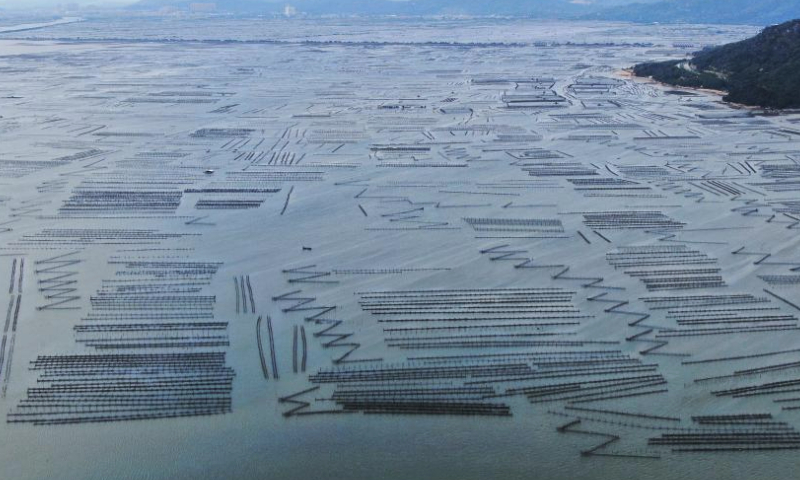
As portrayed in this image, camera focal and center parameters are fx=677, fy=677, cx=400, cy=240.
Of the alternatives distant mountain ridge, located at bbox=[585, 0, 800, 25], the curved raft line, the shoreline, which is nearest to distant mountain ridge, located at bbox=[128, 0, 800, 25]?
distant mountain ridge, located at bbox=[585, 0, 800, 25]

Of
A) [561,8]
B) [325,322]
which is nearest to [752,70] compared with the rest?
[325,322]

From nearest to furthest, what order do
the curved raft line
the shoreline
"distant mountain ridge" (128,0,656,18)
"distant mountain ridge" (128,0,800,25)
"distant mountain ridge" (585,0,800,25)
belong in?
1. the curved raft line
2. the shoreline
3. "distant mountain ridge" (585,0,800,25)
4. "distant mountain ridge" (128,0,800,25)
5. "distant mountain ridge" (128,0,656,18)

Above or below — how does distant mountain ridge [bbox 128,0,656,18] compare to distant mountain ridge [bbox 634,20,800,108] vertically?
above

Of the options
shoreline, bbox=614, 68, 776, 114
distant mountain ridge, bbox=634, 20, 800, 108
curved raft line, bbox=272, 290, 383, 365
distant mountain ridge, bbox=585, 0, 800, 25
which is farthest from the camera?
distant mountain ridge, bbox=585, 0, 800, 25

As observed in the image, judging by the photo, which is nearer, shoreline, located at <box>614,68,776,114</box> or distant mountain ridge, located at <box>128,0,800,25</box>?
shoreline, located at <box>614,68,776,114</box>

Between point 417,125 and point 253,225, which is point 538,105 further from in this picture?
point 253,225

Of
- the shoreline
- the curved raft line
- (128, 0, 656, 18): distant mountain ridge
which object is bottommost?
the curved raft line

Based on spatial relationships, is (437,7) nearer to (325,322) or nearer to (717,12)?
(717,12)

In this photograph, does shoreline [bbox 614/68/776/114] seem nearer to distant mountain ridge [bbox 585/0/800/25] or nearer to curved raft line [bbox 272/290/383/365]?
curved raft line [bbox 272/290/383/365]

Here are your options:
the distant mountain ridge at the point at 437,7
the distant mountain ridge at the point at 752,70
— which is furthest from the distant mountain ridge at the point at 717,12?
the distant mountain ridge at the point at 752,70

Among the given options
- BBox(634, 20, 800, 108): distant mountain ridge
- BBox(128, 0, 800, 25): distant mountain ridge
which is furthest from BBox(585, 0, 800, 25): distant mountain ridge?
BBox(634, 20, 800, 108): distant mountain ridge
